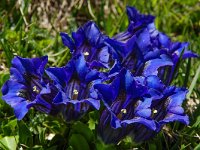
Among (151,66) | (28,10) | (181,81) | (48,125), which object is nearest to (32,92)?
(48,125)

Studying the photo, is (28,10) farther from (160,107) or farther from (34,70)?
(160,107)

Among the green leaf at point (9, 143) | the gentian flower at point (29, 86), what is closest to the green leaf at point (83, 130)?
the gentian flower at point (29, 86)

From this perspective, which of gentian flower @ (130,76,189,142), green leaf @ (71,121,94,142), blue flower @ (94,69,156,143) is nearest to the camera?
blue flower @ (94,69,156,143)

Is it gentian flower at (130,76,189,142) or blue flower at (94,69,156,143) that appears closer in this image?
blue flower at (94,69,156,143)

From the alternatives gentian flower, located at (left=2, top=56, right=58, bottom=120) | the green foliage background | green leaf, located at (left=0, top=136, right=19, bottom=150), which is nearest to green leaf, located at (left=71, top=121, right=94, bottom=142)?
the green foliage background

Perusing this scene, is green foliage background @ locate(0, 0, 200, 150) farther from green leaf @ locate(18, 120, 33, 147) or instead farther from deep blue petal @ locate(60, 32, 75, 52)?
deep blue petal @ locate(60, 32, 75, 52)
